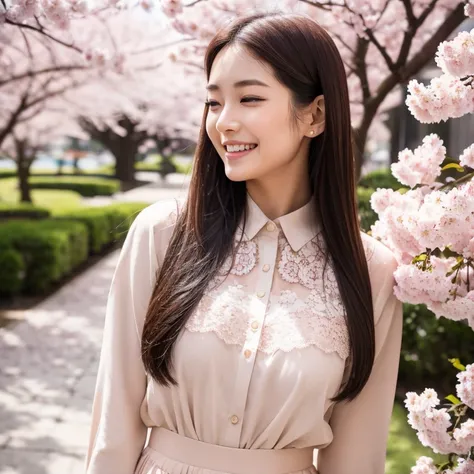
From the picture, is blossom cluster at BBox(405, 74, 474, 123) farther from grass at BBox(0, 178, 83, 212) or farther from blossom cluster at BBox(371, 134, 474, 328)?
grass at BBox(0, 178, 83, 212)

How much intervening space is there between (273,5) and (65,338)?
6033 millimetres

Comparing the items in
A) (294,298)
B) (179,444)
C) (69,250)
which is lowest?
(179,444)

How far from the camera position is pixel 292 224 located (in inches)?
74.2

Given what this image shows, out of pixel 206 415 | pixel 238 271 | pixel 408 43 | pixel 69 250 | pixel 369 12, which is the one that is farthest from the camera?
pixel 69 250

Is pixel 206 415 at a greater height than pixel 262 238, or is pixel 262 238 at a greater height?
pixel 262 238

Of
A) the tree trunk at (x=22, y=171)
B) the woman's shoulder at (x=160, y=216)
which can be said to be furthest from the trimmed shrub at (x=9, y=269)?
the tree trunk at (x=22, y=171)

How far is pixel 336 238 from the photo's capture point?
73.2 inches

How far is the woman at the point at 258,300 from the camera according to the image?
1.67m

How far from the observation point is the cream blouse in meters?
1.67

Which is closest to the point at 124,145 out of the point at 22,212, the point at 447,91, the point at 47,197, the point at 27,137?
the point at 27,137

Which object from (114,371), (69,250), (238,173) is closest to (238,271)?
(238,173)

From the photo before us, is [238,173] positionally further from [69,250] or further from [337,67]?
[69,250]

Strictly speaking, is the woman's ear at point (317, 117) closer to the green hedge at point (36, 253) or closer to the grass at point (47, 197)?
the green hedge at point (36, 253)

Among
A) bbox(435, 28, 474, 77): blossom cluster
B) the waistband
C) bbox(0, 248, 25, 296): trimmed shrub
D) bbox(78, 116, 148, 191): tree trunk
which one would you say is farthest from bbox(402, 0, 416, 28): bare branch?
bbox(78, 116, 148, 191): tree trunk
